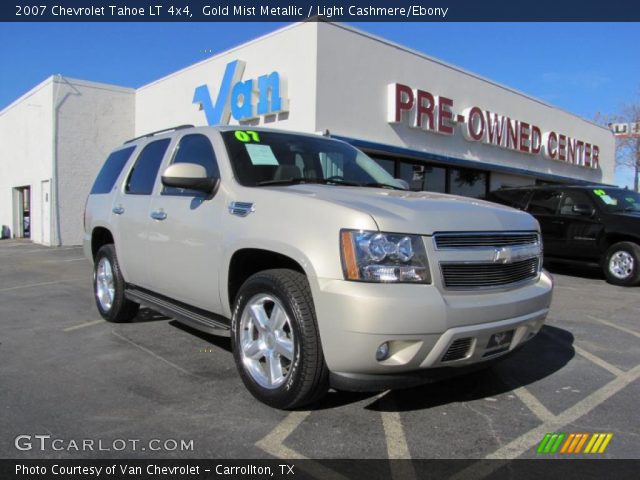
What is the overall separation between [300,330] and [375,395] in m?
0.95

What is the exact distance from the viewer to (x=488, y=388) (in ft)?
12.8

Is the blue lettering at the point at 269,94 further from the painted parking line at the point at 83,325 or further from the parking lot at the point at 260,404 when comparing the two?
the parking lot at the point at 260,404

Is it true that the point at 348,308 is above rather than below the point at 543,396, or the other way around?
above

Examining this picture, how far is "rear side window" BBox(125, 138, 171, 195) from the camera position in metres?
5.08

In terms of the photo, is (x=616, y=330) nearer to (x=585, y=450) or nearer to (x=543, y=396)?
(x=543, y=396)

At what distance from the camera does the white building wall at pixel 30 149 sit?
18422 millimetres

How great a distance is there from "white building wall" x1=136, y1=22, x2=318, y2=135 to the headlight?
9641 millimetres

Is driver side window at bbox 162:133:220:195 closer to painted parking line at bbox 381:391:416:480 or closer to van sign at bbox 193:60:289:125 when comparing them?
painted parking line at bbox 381:391:416:480

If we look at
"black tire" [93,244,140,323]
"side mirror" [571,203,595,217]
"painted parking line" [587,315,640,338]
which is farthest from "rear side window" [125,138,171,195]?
"side mirror" [571,203,595,217]

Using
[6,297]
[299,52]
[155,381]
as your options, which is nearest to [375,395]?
[155,381]

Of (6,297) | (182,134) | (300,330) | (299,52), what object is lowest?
(6,297)

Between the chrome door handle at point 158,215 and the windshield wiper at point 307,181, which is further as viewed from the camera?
the chrome door handle at point 158,215

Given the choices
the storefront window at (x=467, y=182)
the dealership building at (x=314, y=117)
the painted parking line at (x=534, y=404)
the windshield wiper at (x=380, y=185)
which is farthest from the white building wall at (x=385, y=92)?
the painted parking line at (x=534, y=404)

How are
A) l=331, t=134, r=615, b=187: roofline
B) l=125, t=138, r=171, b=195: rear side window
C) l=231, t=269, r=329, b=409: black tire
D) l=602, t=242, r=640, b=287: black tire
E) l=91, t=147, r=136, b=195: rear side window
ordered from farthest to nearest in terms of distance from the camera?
l=331, t=134, r=615, b=187: roofline → l=602, t=242, r=640, b=287: black tire → l=91, t=147, r=136, b=195: rear side window → l=125, t=138, r=171, b=195: rear side window → l=231, t=269, r=329, b=409: black tire
